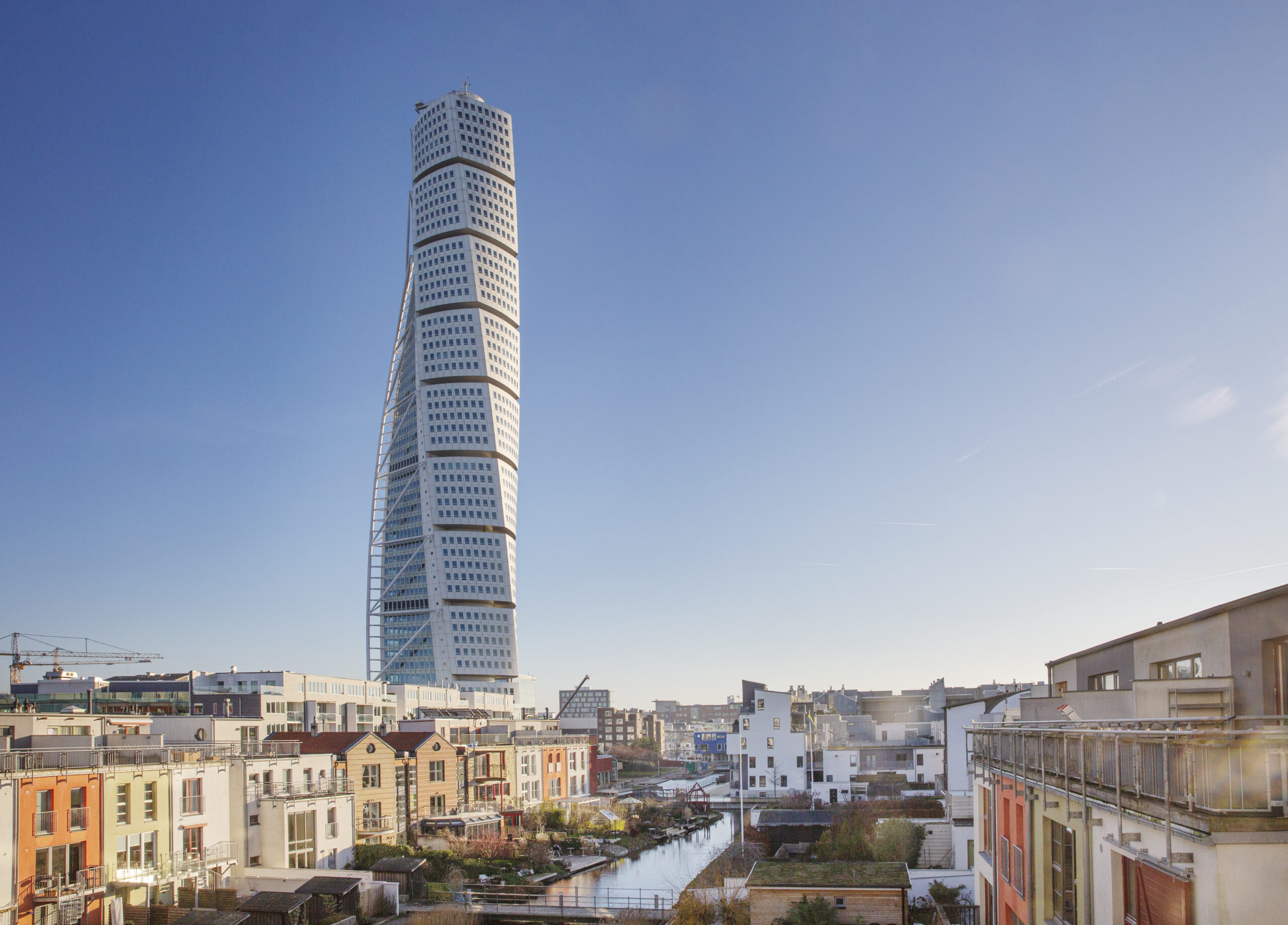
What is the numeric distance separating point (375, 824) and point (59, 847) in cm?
1801

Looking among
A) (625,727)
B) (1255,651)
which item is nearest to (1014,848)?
(1255,651)

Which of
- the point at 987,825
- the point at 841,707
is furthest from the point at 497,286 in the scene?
the point at 987,825

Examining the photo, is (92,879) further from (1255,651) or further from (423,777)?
(1255,651)

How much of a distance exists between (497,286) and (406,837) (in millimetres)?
107132

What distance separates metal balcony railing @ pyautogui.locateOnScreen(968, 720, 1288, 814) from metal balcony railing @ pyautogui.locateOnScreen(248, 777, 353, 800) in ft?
97.9

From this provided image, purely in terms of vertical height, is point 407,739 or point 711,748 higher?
point 407,739

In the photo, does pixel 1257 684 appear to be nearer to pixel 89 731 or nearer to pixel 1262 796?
pixel 1262 796

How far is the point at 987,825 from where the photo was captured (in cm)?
1973

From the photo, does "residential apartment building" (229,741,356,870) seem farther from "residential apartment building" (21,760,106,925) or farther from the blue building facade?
the blue building facade

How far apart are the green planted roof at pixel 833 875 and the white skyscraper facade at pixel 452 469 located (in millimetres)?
105841

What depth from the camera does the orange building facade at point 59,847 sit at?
25203 millimetres

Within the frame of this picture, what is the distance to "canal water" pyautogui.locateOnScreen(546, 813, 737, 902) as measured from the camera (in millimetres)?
40094

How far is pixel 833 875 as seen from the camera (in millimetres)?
28000

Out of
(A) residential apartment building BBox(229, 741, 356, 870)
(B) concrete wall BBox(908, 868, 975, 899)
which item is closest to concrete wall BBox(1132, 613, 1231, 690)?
(B) concrete wall BBox(908, 868, 975, 899)
